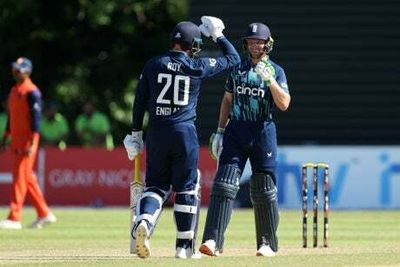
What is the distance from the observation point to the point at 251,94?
13156 mm

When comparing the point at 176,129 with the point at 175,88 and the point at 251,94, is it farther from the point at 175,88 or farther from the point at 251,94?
the point at 251,94

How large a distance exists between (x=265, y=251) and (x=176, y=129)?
149cm

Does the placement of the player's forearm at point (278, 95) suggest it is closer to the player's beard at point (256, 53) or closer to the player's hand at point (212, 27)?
the player's beard at point (256, 53)

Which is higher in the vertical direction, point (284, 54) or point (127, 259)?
point (284, 54)

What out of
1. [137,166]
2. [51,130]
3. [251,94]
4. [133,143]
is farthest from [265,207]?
[51,130]

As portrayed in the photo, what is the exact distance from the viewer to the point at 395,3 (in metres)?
26.5

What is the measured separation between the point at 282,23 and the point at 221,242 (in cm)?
1382

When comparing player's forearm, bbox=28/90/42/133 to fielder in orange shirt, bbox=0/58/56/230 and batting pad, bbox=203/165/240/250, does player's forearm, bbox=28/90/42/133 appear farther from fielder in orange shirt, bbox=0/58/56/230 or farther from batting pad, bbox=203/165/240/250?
batting pad, bbox=203/165/240/250

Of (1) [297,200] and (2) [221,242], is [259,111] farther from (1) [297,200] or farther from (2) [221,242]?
(1) [297,200]

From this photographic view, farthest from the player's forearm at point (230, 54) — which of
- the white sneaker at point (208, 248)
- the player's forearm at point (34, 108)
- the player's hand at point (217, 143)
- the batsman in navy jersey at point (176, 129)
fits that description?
the player's forearm at point (34, 108)

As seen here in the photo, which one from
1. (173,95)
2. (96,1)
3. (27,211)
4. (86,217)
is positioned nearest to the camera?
(173,95)

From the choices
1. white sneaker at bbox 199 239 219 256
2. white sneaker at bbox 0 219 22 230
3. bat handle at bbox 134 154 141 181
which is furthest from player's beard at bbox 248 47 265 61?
white sneaker at bbox 0 219 22 230

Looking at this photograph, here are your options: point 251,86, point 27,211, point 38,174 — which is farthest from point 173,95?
point 38,174

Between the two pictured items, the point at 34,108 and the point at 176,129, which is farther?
the point at 34,108
